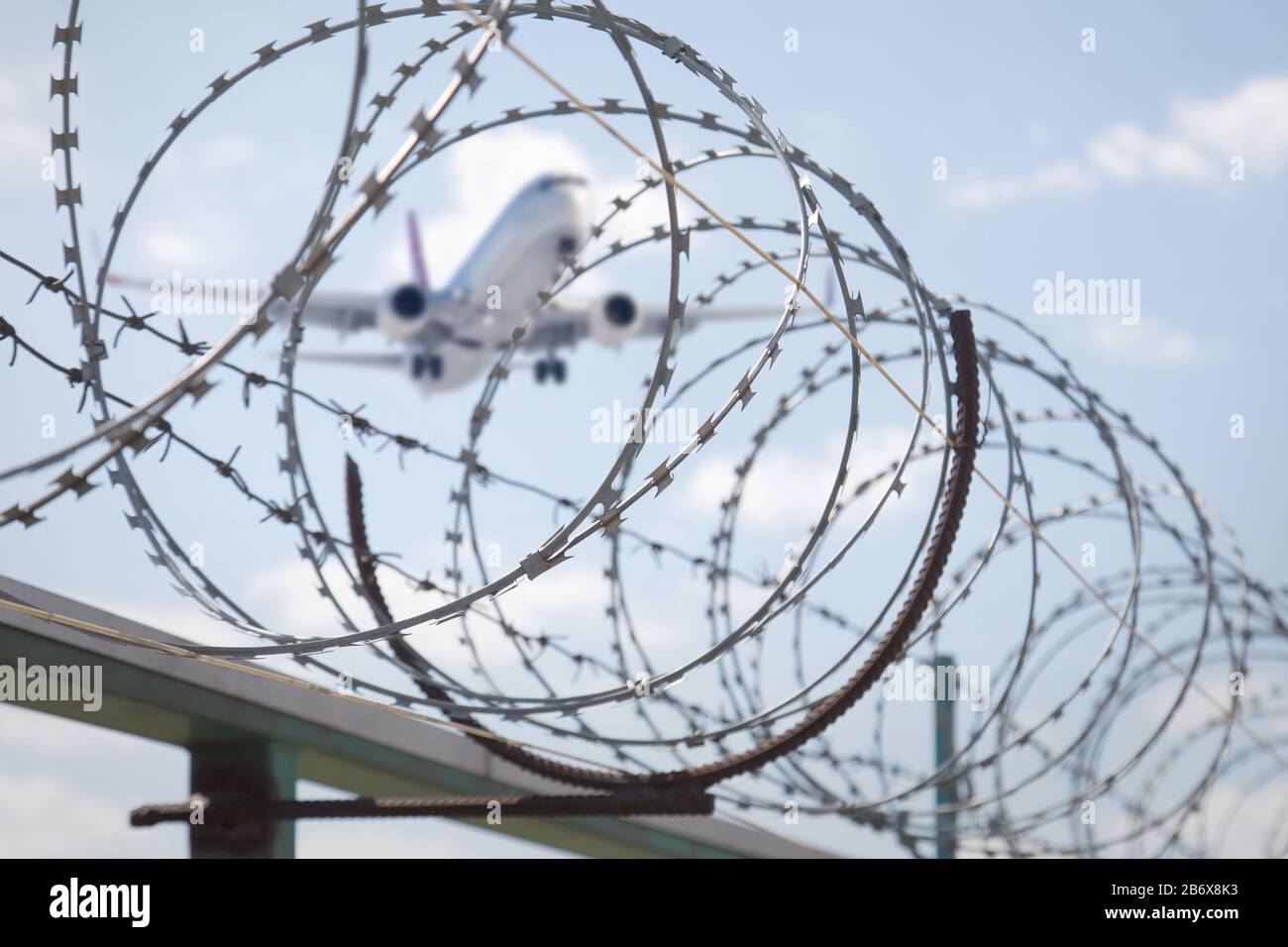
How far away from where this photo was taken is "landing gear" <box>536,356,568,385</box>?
163 ft

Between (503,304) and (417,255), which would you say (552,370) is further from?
(417,255)

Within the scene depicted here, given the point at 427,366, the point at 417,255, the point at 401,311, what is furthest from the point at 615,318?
the point at 417,255

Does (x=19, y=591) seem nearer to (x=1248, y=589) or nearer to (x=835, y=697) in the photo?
(x=835, y=697)

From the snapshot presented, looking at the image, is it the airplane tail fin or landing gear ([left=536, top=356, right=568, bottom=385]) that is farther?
the airplane tail fin

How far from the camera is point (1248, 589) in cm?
1212

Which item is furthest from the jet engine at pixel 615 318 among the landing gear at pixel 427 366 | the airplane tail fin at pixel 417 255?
the airplane tail fin at pixel 417 255

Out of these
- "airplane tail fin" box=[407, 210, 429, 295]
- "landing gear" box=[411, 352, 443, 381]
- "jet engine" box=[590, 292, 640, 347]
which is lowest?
"jet engine" box=[590, 292, 640, 347]

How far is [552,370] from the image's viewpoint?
50062 millimetres

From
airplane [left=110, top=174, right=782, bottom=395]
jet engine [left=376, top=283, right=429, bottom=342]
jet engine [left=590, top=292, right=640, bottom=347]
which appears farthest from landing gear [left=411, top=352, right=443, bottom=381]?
jet engine [left=590, top=292, right=640, bottom=347]

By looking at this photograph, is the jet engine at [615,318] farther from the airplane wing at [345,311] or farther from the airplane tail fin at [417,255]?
the airplane tail fin at [417,255]

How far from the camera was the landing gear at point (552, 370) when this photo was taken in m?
49.8

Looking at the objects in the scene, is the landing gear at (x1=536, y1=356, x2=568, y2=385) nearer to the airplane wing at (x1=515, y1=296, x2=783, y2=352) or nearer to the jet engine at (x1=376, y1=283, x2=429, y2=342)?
the airplane wing at (x1=515, y1=296, x2=783, y2=352)

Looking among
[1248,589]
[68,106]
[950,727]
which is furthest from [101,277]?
[950,727]
